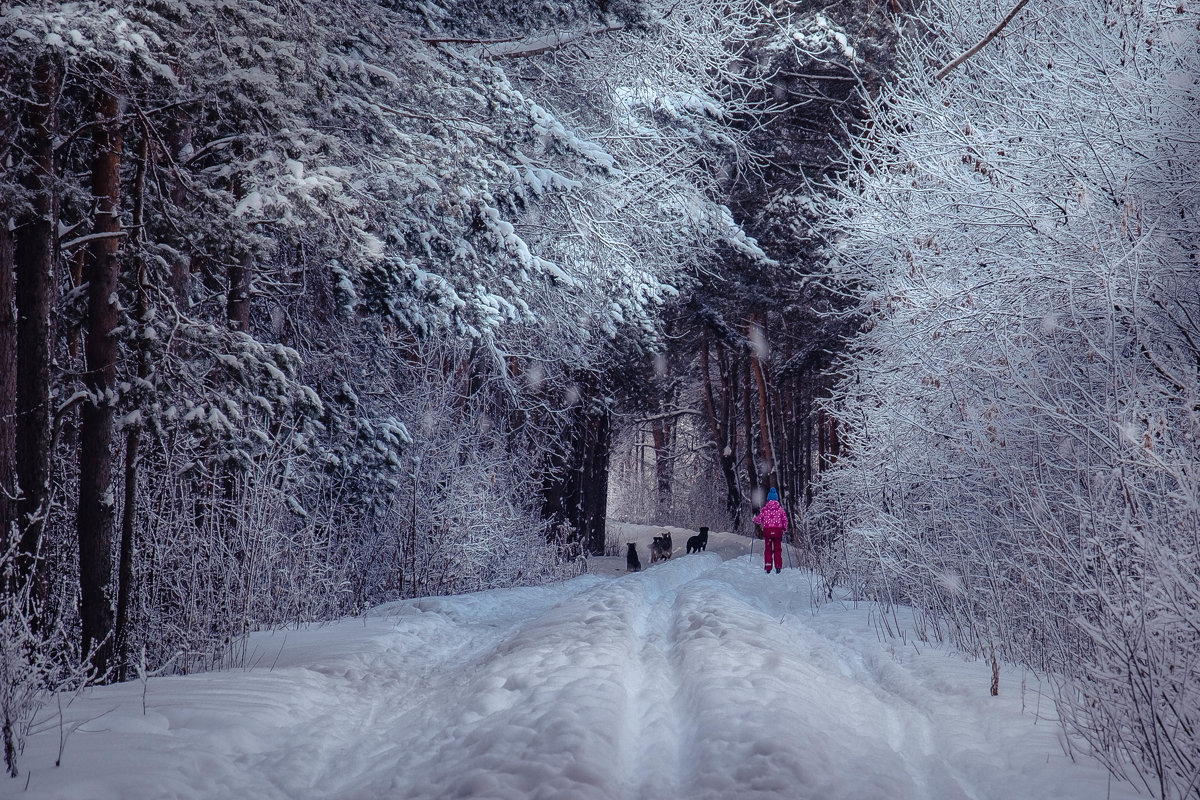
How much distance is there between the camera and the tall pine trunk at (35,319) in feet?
19.3

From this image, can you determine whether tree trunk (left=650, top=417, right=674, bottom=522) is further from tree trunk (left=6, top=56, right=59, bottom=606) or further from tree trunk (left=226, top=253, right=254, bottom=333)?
tree trunk (left=6, top=56, right=59, bottom=606)

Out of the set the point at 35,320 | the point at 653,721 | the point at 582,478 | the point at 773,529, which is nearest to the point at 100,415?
the point at 35,320

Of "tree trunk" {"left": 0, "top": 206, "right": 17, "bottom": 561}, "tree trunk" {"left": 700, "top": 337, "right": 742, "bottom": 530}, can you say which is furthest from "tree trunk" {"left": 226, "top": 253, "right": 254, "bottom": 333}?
"tree trunk" {"left": 700, "top": 337, "right": 742, "bottom": 530}

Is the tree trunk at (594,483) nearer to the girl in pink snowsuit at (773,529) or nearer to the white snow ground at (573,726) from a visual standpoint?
the girl in pink snowsuit at (773,529)

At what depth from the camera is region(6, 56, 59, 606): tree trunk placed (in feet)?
19.3

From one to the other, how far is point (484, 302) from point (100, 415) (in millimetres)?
5486

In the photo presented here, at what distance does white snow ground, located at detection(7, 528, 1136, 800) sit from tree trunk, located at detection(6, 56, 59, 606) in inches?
69.9

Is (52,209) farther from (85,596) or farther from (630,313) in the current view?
(630,313)

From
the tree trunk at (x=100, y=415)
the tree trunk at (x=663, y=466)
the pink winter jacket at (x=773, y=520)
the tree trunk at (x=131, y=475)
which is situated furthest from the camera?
the tree trunk at (x=663, y=466)

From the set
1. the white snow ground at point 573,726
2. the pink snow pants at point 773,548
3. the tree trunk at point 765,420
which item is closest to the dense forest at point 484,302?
the white snow ground at point 573,726

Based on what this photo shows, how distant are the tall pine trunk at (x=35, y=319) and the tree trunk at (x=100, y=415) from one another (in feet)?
0.91

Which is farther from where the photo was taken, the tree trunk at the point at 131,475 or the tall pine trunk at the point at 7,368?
the tree trunk at the point at 131,475

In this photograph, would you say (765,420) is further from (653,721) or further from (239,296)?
(653,721)

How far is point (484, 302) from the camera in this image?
11062 millimetres
